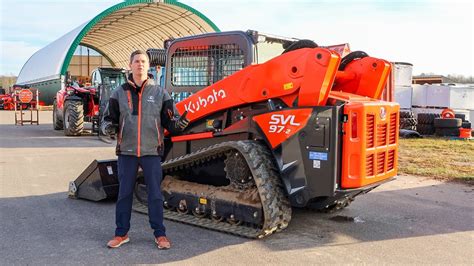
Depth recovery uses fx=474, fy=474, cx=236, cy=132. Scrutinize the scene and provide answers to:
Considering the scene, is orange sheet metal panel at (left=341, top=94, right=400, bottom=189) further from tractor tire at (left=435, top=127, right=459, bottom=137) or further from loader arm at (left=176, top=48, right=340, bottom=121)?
tractor tire at (left=435, top=127, right=459, bottom=137)

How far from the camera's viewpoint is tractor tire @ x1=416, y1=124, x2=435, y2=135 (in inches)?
662

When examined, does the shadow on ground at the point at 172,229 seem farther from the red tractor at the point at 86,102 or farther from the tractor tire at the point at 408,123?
the tractor tire at the point at 408,123

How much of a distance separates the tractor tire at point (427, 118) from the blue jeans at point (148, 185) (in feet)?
47.2

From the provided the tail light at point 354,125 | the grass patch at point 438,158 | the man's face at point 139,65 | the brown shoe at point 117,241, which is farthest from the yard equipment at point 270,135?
the grass patch at point 438,158

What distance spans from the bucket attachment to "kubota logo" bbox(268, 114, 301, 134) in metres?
2.63

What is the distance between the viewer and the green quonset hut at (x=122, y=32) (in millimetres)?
27109

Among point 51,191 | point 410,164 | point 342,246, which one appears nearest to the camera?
point 342,246

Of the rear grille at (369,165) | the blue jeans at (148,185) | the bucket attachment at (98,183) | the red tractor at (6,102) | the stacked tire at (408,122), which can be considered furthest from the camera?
the red tractor at (6,102)

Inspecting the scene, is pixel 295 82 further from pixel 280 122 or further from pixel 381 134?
pixel 381 134

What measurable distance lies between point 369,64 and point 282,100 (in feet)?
3.76

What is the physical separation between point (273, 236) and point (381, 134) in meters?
1.56

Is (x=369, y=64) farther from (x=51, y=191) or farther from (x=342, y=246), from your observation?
(x=51, y=191)

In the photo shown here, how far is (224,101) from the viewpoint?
17.5 feet

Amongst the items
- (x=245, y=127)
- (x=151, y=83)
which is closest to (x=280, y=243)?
(x=245, y=127)
